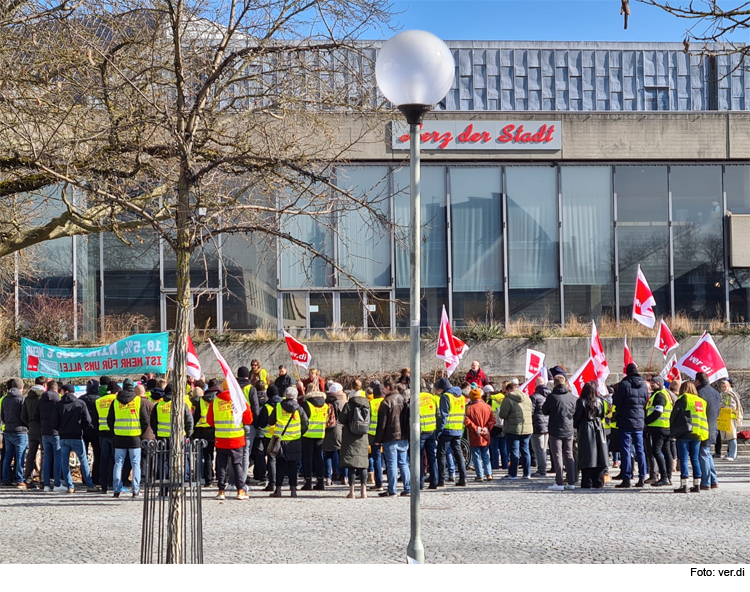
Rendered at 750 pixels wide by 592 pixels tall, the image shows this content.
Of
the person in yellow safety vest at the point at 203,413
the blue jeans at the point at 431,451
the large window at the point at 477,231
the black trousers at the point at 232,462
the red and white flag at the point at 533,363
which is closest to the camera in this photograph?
the black trousers at the point at 232,462

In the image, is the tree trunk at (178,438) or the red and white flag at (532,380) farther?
the red and white flag at (532,380)

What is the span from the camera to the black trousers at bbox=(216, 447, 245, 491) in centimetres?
1433

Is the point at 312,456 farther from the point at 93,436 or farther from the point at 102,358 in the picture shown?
the point at 102,358

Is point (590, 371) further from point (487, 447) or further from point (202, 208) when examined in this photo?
point (202, 208)

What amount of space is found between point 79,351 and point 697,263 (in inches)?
865

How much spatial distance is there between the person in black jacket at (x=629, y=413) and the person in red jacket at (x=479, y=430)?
2.16 meters

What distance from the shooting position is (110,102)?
10297 millimetres

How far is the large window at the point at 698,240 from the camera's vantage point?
3209 cm

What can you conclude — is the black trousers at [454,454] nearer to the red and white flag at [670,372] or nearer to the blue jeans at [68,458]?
the blue jeans at [68,458]

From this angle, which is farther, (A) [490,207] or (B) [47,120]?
(A) [490,207]

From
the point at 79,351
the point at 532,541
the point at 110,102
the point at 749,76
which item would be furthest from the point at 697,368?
the point at 749,76

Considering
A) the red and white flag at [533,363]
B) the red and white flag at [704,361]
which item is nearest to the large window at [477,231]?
the red and white flag at [533,363]

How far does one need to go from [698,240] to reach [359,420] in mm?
21132

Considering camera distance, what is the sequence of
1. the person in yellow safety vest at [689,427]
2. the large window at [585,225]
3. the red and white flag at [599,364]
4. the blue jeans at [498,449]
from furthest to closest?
the large window at [585,225] → the red and white flag at [599,364] → the blue jeans at [498,449] → the person in yellow safety vest at [689,427]
